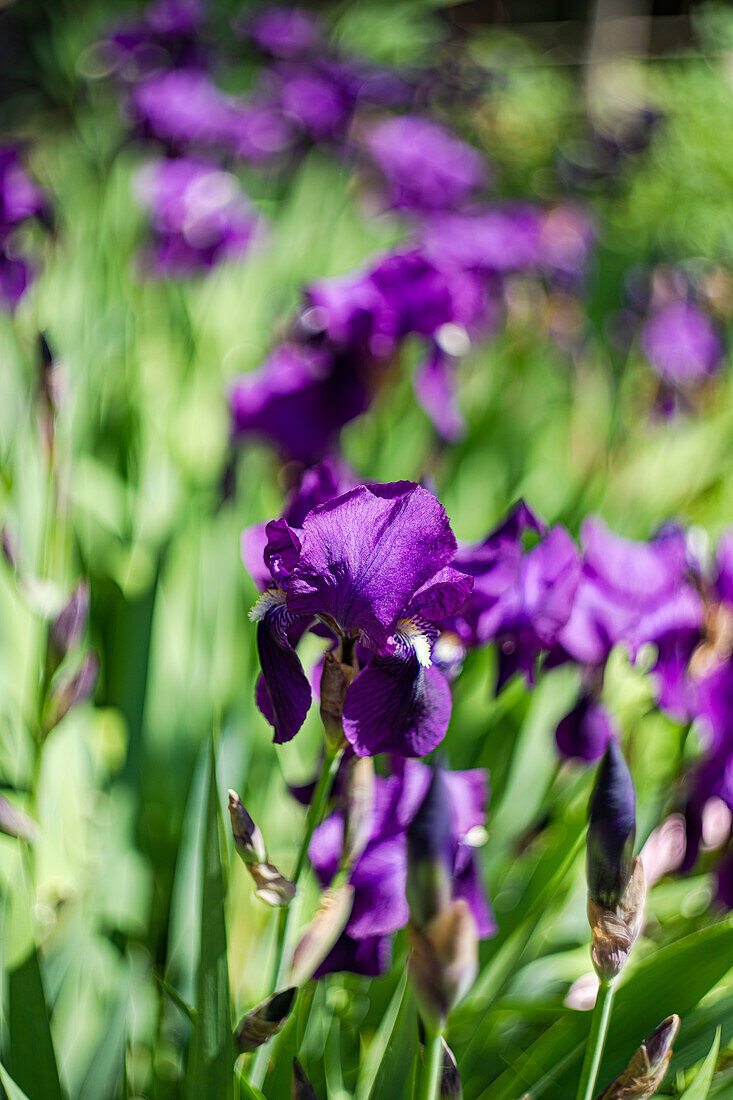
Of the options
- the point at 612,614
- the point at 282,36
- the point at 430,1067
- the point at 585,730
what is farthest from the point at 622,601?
the point at 282,36

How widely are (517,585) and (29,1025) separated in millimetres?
427

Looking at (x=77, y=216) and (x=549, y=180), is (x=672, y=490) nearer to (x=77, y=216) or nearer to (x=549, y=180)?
(x=77, y=216)

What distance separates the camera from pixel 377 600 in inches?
18.7

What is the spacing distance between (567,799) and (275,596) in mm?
435

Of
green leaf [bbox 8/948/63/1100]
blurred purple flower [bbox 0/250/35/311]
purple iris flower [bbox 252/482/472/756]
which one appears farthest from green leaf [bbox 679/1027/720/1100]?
blurred purple flower [bbox 0/250/35/311]

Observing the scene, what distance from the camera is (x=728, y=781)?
2.10 ft

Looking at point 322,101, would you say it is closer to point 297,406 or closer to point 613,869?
point 297,406

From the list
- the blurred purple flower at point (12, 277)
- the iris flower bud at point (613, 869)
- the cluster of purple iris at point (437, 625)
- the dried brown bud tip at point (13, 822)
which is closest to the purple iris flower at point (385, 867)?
the cluster of purple iris at point (437, 625)

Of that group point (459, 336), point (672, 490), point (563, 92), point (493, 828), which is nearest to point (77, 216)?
point (459, 336)

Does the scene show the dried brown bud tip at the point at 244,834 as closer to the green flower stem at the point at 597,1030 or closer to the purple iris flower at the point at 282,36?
the green flower stem at the point at 597,1030

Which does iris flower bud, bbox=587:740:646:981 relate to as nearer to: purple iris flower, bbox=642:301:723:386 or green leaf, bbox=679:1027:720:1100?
green leaf, bbox=679:1027:720:1100

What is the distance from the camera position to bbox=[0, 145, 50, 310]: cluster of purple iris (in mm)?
1247

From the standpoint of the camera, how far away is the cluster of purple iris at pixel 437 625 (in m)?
0.47

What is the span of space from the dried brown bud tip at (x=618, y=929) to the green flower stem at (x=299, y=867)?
0.16 meters
